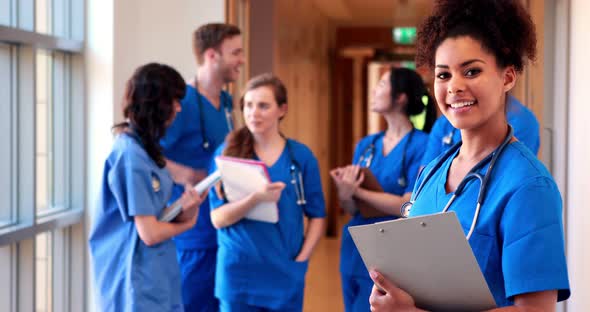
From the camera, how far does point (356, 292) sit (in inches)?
117

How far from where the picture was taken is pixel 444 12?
1311 millimetres

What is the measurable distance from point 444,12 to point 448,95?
0.52 ft

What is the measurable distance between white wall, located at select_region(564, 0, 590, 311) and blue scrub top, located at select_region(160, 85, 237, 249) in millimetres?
1532

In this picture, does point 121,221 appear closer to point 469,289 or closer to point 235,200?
point 235,200

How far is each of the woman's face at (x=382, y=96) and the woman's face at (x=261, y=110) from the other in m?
0.45

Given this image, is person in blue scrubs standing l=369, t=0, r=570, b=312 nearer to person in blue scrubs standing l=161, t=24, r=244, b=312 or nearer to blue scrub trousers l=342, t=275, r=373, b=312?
blue scrub trousers l=342, t=275, r=373, b=312

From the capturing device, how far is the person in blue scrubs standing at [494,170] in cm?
113

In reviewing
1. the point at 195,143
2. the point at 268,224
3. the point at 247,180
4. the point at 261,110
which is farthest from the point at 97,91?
the point at 268,224

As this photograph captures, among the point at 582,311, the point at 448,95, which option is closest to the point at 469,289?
the point at 448,95

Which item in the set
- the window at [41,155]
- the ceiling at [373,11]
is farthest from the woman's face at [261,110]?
the ceiling at [373,11]

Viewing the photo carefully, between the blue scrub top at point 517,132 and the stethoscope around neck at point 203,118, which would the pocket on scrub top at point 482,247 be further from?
the stethoscope around neck at point 203,118

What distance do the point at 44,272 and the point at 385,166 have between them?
1.49 metres

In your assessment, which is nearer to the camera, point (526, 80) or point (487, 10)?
point (487, 10)

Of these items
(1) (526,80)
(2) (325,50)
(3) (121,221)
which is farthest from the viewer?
(2) (325,50)
